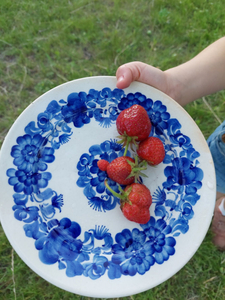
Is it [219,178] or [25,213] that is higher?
[25,213]

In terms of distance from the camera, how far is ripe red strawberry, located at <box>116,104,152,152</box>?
1004 mm

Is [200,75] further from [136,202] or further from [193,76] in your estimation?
[136,202]

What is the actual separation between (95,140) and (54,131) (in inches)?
7.5

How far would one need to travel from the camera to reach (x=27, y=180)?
3.47 feet

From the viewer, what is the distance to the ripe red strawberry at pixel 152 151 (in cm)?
104

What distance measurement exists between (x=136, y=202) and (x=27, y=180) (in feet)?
1.56

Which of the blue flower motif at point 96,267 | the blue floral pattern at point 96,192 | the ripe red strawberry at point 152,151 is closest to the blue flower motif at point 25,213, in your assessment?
the blue floral pattern at point 96,192

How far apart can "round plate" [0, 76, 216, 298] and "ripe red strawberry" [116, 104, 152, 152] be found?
10 centimetres

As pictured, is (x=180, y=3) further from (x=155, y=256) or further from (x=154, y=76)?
(x=155, y=256)

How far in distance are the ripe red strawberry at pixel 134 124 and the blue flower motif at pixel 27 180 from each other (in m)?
0.39

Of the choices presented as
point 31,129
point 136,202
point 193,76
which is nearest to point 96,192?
point 136,202

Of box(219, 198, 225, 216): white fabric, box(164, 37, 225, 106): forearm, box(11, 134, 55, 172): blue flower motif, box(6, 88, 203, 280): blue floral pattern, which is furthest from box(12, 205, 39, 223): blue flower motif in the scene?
box(219, 198, 225, 216): white fabric

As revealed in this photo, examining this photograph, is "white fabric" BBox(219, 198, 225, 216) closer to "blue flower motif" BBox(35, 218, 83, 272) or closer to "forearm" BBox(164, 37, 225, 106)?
"forearm" BBox(164, 37, 225, 106)

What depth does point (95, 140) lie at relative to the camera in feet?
3.74
